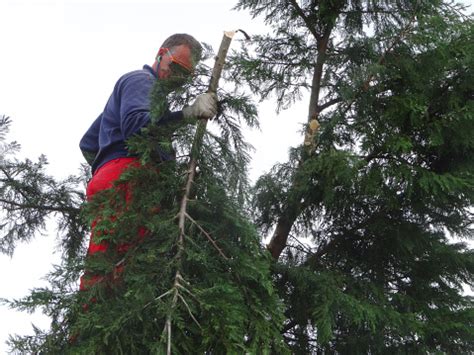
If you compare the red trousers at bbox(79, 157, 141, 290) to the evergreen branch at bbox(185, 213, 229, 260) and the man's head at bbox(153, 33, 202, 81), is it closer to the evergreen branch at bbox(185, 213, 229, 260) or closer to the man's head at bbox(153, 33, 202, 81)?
the evergreen branch at bbox(185, 213, 229, 260)

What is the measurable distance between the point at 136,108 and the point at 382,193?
1464 millimetres

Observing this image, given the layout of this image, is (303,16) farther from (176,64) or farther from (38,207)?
(38,207)

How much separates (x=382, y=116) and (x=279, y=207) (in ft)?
2.90

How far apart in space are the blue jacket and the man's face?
8 cm

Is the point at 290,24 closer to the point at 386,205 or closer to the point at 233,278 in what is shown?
the point at 386,205

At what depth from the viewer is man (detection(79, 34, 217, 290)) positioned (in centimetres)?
300

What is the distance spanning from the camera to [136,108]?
3039 millimetres

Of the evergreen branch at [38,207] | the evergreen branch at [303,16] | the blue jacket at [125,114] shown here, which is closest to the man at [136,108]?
the blue jacket at [125,114]

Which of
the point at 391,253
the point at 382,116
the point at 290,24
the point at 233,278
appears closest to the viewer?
the point at 233,278

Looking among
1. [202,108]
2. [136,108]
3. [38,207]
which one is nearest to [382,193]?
[202,108]

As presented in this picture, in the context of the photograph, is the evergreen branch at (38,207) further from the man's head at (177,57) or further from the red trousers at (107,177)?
the man's head at (177,57)

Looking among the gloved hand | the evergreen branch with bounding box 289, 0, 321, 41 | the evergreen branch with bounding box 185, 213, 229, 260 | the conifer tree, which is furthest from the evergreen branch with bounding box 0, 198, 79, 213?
the evergreen branch with bounding box 289, 0, 321, 41

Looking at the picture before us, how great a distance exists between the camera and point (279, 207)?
3793mm

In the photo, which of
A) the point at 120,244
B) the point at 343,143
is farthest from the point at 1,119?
the point at 343,143
